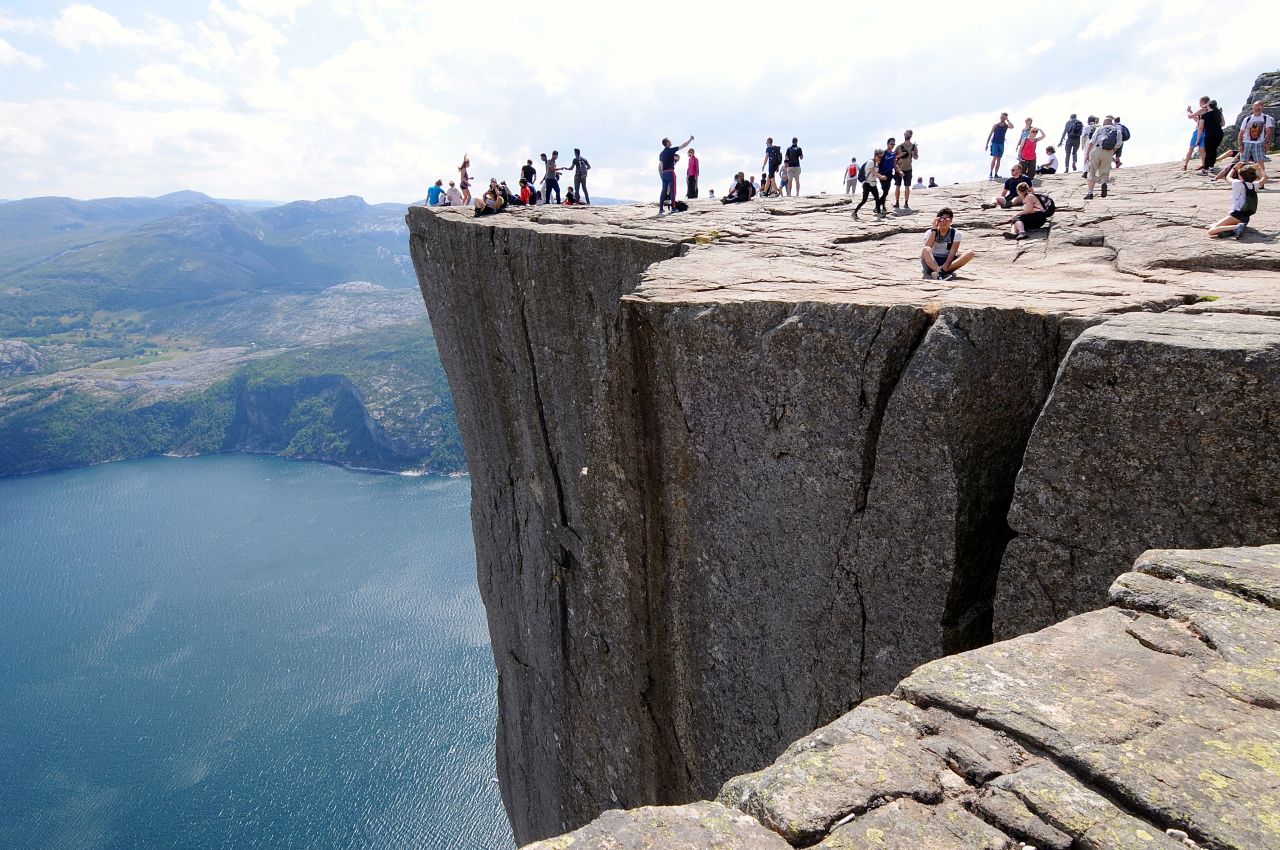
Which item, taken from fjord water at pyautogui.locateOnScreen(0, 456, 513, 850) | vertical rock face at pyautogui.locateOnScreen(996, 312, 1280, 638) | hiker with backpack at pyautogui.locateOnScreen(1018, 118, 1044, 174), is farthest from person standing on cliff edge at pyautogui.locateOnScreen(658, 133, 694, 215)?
fjord water at pyautogui.locateOnScreen(0, 456, 513, 850)

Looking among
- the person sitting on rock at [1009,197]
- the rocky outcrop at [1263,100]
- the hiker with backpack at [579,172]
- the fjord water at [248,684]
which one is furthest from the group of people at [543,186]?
the fjord water at [248,684]

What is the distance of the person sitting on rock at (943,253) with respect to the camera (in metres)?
9.85

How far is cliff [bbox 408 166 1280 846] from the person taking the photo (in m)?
5.77

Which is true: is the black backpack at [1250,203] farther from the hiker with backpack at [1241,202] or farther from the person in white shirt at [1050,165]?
the person in white shirt at [1050,165]

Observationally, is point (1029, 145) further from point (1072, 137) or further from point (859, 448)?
point (859, 448)

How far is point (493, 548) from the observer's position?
21672 millimetres

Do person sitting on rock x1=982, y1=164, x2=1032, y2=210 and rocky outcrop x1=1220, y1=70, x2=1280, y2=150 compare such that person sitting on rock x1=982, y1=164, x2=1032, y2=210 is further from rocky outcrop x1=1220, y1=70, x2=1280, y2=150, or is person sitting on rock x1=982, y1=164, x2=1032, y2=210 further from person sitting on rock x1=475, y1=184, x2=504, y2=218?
rocky outcrop x1=1220, y1=70, x2=1280, y2=150

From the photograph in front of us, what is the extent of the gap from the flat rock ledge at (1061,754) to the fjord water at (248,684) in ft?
150

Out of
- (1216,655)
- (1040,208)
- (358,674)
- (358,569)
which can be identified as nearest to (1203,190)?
(1040,208)

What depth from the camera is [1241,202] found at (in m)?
10.6

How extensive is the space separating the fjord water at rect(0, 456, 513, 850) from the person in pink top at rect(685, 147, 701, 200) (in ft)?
124

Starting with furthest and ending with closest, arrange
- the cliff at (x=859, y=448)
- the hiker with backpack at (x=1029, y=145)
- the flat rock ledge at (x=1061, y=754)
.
Result: the hiker with backpack at (x=1029, y=145), the cliff at (x=859, y=448), the flat rock ledge at (x=1061, y=754)

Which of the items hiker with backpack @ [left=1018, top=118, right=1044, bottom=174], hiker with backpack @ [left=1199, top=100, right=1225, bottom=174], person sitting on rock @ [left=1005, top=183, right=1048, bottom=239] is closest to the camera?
person sitting on rock @ [left=1005, top=183, right=1048, bottom=239]

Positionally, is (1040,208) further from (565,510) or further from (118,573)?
(118,573)
